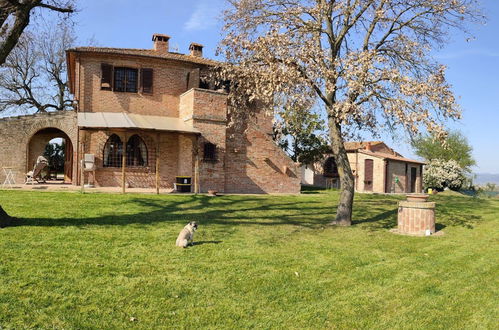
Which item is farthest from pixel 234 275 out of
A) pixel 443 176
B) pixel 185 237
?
pixel 443 176

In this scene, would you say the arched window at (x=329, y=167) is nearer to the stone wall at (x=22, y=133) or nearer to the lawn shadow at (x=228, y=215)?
the lawn shadow at (x=228, y=215)

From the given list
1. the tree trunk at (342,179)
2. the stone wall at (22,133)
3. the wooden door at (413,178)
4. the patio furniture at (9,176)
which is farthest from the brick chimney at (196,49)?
the wooden door at (413,178)

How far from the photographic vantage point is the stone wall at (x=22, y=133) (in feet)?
59.7

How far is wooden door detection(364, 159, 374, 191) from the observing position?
30906 millimetres

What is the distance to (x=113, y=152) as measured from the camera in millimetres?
18984

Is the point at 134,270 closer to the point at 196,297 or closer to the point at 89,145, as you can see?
the point at 196,297

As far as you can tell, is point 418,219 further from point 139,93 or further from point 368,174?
point 368,174

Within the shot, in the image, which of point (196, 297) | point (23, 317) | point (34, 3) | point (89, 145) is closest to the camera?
point (23, 317)

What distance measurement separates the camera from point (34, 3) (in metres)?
8.43

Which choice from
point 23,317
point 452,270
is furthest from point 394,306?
point 23,317

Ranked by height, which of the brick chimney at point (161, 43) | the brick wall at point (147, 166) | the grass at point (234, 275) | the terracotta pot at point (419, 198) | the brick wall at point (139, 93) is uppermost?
the brick chimney at point (161, 43)

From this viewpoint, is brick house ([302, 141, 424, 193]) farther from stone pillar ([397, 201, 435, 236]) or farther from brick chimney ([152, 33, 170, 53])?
stone pillar ([397, 201, 435, 236])

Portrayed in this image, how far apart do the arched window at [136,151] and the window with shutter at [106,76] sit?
2745mm

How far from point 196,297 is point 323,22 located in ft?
31.0
